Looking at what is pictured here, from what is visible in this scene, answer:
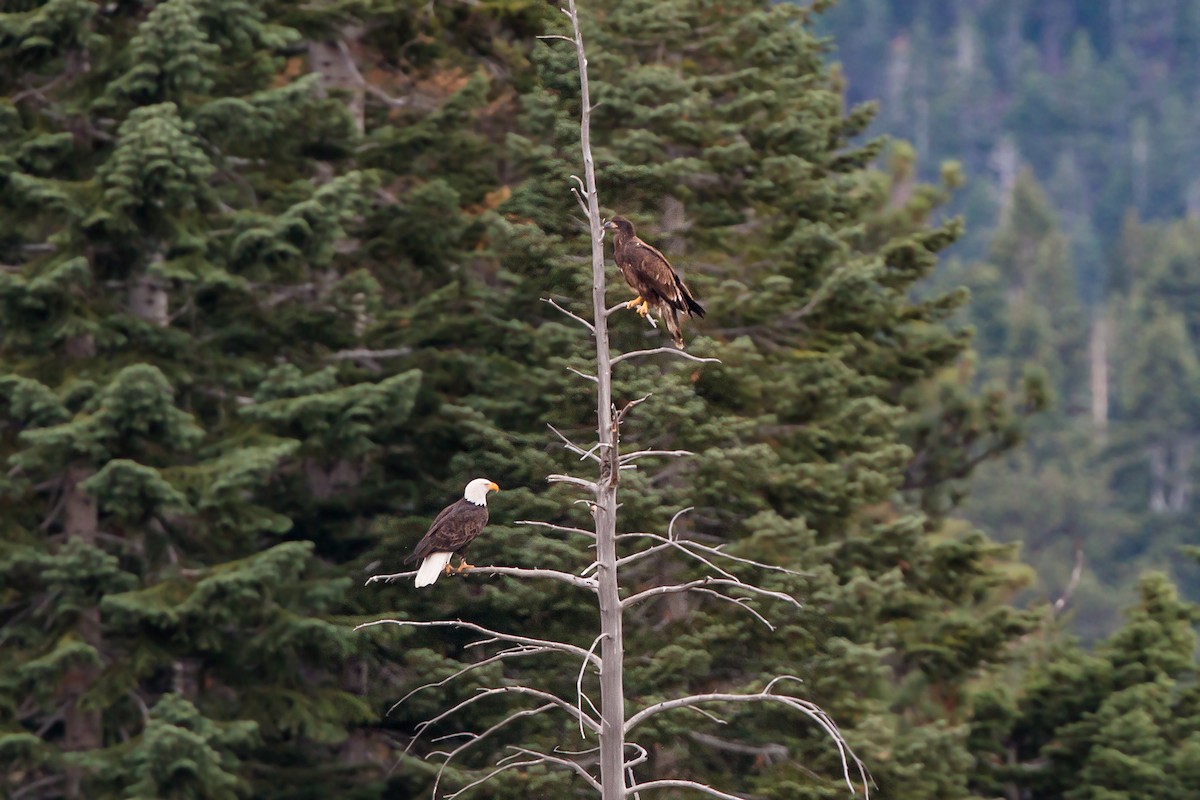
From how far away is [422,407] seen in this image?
20.5 m

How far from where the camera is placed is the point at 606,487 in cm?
1100

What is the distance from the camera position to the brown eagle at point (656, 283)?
43.1 feet

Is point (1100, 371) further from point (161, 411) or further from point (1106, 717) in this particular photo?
point (161, 411)

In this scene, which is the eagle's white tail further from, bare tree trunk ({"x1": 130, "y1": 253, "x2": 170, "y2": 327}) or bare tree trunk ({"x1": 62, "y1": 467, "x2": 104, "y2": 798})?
bare tree trunk ({"x1": 130, "y1": 253, "x2": 170, "y2": 327})

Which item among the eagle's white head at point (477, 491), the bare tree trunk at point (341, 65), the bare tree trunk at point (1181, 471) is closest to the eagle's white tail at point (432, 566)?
the eagle's white head at point (477, 491)

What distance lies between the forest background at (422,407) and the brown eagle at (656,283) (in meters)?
3.60

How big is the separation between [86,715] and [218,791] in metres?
2.00

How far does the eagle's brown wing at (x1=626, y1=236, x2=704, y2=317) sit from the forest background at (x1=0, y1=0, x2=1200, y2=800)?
3.73 m

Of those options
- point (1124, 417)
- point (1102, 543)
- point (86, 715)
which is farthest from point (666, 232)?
point (1124, 417)

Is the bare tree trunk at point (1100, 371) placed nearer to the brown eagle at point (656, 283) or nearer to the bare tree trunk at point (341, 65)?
the bare tree trunk at point (341, 65)

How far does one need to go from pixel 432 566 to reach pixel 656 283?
7.17 ft

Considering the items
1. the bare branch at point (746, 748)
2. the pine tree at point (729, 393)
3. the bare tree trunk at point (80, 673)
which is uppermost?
the pine tree at point (729, 393)

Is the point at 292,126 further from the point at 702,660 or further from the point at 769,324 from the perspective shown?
the point at 702,660

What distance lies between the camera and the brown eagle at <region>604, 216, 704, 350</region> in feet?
43.1
